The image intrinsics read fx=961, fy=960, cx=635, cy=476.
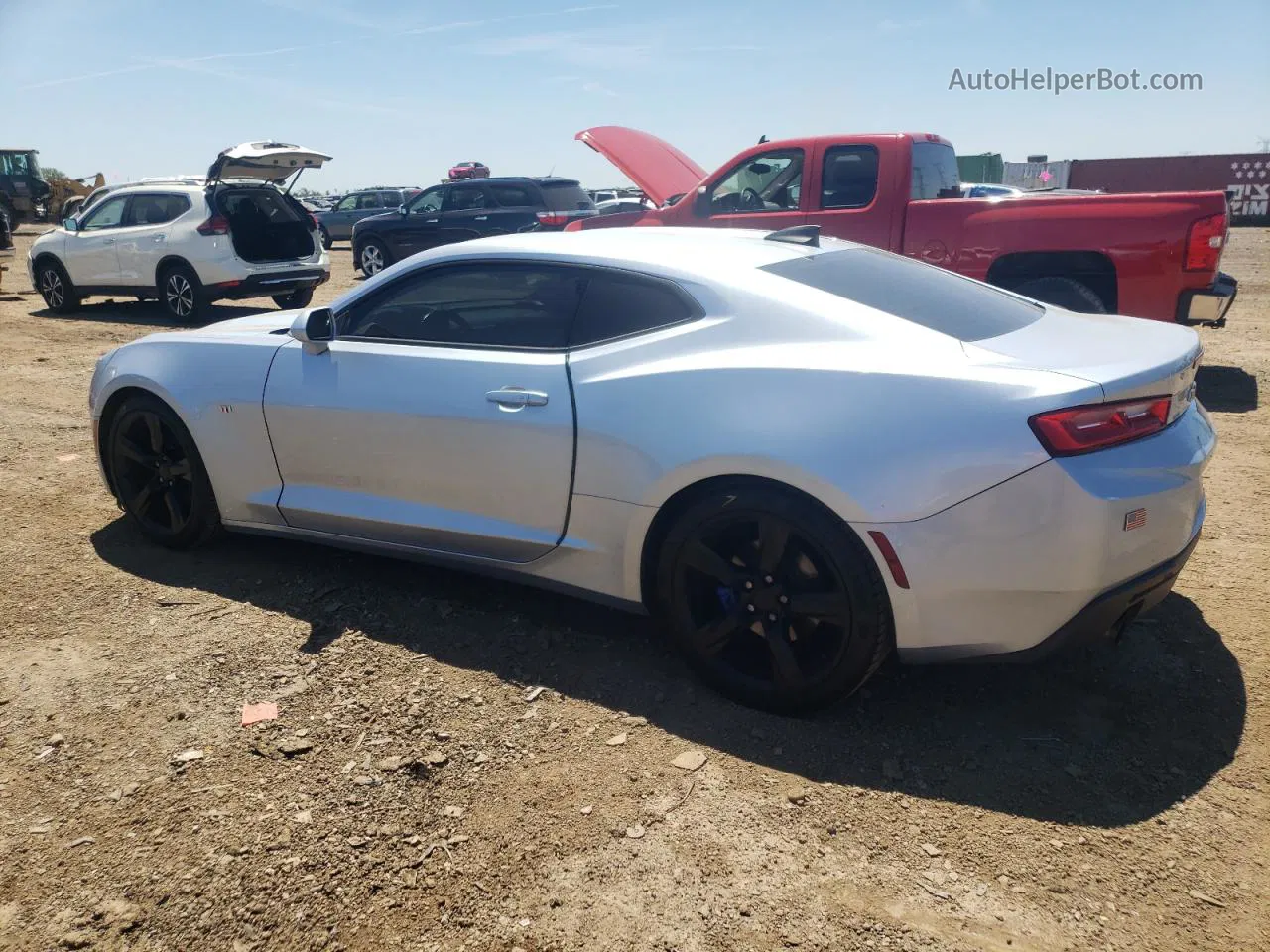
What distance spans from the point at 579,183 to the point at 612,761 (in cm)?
1475

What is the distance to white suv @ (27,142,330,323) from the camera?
1163 centimetres

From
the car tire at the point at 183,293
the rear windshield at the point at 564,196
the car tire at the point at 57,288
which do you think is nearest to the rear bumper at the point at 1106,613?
the car tire at the point at 183,293

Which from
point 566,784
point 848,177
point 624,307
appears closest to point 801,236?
point 624,307

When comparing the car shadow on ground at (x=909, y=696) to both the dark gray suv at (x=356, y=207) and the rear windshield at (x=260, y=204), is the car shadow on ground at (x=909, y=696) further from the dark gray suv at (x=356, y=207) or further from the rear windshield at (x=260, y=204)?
the dark gray suv at (x=356, y=207)

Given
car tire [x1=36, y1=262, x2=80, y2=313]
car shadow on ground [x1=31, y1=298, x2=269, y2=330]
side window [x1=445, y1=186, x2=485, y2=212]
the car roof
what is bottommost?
car shadow on ground [x1=31, y1=298, x2=269, y2=330]

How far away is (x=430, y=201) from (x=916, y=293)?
14.9 metres

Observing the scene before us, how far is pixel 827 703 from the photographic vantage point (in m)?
2.90

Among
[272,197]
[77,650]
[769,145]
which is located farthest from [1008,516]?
[272,197]

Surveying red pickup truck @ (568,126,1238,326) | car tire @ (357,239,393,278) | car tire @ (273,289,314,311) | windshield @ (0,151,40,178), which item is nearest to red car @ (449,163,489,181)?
windshield @ (0,151,40,178)

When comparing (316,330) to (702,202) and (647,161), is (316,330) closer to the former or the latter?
(702,202)

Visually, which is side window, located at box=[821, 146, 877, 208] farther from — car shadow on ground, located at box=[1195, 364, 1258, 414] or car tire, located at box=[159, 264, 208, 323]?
car tire, located at box=[159, 264, 208, 323]

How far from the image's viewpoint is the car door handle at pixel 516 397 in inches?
127

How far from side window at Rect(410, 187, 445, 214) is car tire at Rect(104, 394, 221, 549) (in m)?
13.1

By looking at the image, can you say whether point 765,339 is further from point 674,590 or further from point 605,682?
point 605,682
